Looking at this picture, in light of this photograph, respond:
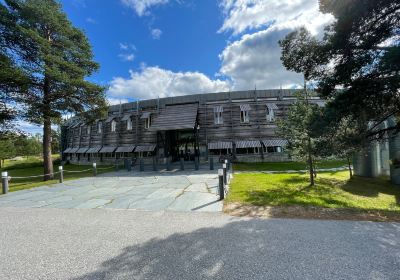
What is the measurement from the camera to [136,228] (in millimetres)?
5316

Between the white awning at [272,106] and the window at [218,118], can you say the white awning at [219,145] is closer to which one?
the window at [218,118]

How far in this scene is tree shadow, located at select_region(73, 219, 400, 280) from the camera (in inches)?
126

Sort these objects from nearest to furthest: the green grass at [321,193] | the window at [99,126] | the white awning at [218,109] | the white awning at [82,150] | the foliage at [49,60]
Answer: the green grass at [321,193] < the foliage at [49,60] < the white awning at [218,109] < the window at [99,126] < the white awning at [82,150]

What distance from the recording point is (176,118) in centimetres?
2342

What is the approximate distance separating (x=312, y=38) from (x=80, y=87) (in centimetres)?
1616

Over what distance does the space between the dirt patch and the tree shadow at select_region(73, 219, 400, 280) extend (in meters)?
0.93

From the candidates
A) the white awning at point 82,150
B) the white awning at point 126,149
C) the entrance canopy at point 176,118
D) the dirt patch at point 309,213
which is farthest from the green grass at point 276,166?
the white awning at point 82,150

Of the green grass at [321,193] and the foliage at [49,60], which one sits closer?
the green grass at [321,193]

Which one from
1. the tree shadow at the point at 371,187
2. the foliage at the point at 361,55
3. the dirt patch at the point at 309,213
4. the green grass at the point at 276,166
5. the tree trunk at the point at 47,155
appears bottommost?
the tree shadow at the point at 371,187

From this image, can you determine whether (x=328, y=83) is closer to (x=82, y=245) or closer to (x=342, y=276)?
(x=342, y=276)

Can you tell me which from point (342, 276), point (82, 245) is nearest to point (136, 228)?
point (82, 245)

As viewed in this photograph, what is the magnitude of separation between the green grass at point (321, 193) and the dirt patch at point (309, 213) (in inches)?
22.9

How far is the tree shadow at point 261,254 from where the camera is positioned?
3.20m

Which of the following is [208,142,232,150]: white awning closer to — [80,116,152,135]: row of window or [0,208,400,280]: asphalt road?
[80,116,152,135]: row of window
